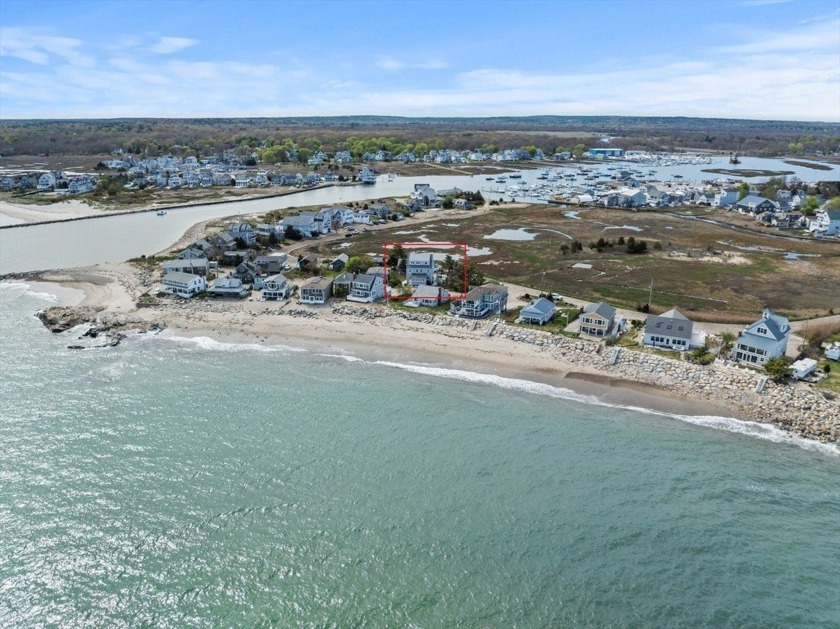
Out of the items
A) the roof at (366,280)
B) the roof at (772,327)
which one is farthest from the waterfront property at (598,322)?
the roof at (366,280)

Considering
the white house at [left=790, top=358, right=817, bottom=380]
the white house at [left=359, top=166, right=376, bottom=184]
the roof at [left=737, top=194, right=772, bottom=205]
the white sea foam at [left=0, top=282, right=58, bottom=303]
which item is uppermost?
the white house at [left=359, top=166, right=376, bottom=184]

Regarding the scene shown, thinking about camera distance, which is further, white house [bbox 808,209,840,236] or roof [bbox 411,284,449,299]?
white house [bbox 808,209,840,236]

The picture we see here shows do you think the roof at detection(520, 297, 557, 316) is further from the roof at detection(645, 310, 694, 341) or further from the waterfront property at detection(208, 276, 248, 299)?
the waterfront property at detection(208, 276, 248, 299)

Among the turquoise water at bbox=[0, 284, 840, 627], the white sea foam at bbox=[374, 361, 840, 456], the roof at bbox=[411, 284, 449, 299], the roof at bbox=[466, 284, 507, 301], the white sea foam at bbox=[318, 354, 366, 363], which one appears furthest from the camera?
the roof at bbox=[411, 284, 449, 299]

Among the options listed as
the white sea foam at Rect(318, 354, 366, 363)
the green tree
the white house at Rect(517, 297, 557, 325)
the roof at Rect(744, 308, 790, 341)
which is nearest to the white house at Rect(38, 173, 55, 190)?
the white sea foam at Rect(318, 354, 366, 363)

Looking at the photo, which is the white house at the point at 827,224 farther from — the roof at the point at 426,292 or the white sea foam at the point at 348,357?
the white sea foam at the point at 348,357

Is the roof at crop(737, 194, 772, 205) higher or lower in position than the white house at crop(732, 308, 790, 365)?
higher

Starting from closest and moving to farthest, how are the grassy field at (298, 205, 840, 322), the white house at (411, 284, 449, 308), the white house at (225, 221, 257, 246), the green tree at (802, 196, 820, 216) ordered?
the white house at (411, 284, 449, 308), the grassy field at (298, 205, 840, 322), the white house at (225, 221, 257, 246), the green tree at (802, 196, 820, 216)
